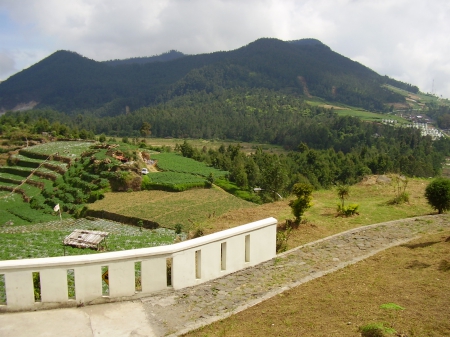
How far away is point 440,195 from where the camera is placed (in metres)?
13.9

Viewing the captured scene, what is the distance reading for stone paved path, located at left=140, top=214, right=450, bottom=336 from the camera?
6.54 meters

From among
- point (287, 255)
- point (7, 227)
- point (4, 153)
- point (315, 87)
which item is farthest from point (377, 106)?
point (287, 255)

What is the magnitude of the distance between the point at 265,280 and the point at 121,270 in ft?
9.47

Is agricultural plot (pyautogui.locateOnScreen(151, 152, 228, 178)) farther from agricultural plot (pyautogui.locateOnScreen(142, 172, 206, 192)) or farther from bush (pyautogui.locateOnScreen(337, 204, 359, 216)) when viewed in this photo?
bush (pyautogui.locateOnScreen(337, 204, 359, 216))

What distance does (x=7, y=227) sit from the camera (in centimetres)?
3020

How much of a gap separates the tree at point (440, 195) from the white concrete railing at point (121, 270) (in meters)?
8.63

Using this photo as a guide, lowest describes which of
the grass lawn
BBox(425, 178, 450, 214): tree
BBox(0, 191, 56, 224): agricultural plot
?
BBox(0, 191, 56, 224): agricultural plot

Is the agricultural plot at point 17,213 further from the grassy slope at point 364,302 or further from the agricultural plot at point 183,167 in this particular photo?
the grassy slope at point 364,302

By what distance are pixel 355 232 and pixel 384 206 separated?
15.3 feet

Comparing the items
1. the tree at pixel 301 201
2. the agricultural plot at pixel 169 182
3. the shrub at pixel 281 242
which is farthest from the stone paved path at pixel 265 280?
the agricultural plot at pixel 169 182

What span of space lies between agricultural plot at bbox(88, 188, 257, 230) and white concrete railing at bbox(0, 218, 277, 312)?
18204 millimetres

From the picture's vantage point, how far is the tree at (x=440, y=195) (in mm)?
13828

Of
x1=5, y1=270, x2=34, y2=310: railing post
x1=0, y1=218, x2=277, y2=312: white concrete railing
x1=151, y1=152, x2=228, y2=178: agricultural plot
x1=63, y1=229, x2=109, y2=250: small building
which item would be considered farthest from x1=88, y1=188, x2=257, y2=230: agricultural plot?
x1=5, y1=270, x2=34, y2=310: railing post

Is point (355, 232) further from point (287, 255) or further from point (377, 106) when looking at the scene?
point (377, 106)
